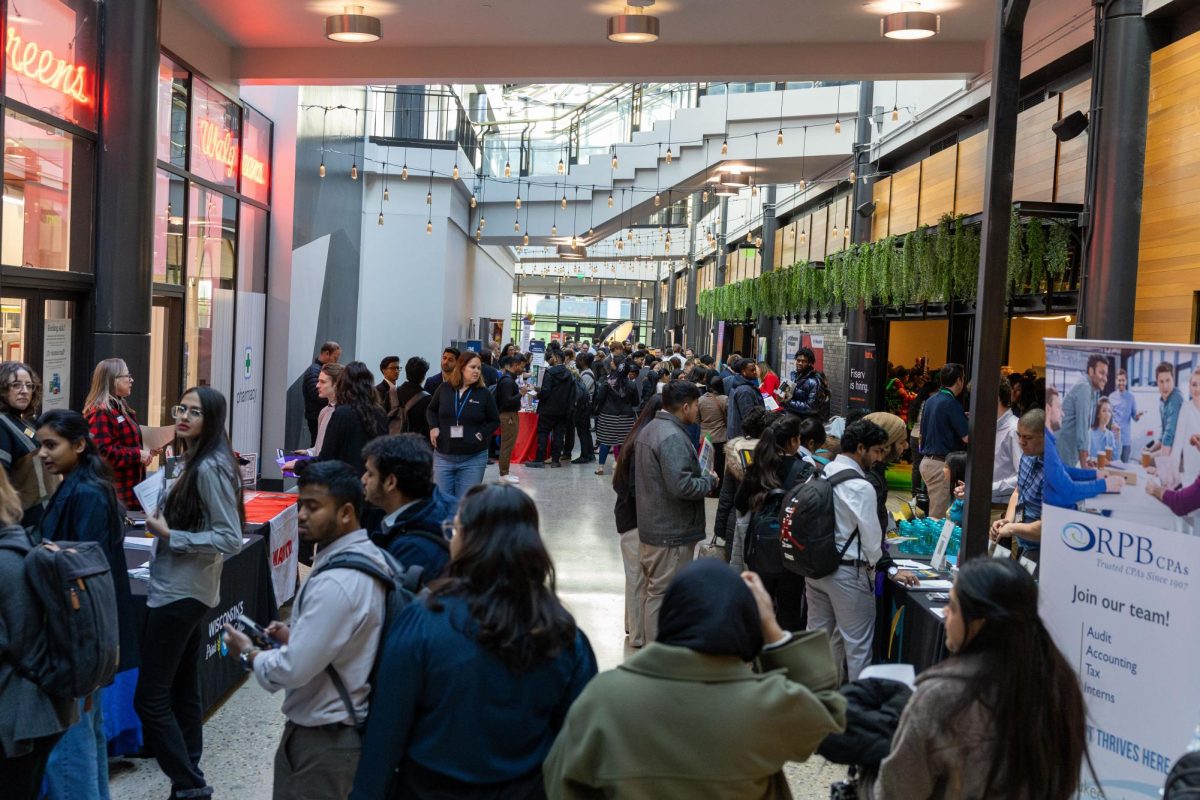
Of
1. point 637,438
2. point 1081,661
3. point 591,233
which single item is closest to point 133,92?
point 637,438

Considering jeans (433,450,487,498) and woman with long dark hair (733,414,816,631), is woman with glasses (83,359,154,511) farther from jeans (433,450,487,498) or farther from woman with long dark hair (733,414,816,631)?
woman with long dark hair (733,414,816,631)

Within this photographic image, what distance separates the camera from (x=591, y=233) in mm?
22594

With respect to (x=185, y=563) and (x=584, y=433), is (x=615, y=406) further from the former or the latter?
(x=185, y=563)

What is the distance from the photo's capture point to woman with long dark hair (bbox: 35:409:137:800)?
363 centimetres

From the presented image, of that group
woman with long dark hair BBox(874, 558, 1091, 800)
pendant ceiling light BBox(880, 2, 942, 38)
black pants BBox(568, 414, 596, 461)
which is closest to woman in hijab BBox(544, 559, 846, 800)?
woman with long dark hair BBox(874, 558, 1091, 800)

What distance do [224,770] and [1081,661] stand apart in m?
3.44

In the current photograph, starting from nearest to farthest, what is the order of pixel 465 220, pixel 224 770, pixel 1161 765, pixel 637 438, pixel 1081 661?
1. pixel 1161 765
2. pixel 1081 661
3. pixel 224 770
4. pixel 637 438
5. pixel 465 220

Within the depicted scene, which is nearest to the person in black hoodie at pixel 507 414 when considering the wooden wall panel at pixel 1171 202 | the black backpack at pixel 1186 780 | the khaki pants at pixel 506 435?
the khaki pants at pixel 506 435

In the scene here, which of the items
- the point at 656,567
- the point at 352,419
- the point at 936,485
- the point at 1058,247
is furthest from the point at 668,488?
the point at 1058,247

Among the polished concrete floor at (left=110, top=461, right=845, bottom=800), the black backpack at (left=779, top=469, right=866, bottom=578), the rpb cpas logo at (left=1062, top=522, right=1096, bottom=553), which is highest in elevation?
the rpb cpas logo at (left=1062, top=522, right=1096, bottom=553)

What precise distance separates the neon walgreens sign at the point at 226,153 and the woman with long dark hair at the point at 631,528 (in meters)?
5.79

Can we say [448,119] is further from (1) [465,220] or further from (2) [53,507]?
(2) [53,507]

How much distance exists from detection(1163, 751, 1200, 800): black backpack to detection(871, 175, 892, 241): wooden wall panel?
13.7 meters

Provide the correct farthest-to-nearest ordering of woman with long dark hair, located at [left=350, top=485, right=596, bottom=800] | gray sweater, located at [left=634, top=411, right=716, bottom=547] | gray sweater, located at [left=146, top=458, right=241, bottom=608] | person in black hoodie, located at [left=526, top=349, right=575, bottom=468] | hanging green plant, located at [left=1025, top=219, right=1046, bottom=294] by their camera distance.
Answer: person in black hoodie, located at [left=526, top=349, right=575, bottom=468] < hanging green plant, located at [left=1025, top=219, right=1046, bottom=294] < gray sweater, located at [left=634, top=411, right=716, bottom=547] < gray sweater, located at [left=146, top=458, right=241, bottom=608] < woman with long dark hair, located at [left=350, top=485, right=596, bottom=800]
